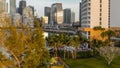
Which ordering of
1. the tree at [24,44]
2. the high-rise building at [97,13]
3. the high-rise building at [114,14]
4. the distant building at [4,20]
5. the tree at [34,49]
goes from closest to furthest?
the distant building at [4,20], the tree at [24,44], the tree at [34,49], the high-rise building at [114,14], the high-rise building at [97,13]

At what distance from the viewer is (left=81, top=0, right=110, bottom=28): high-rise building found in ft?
461

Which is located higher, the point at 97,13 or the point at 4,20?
the point at 97,13

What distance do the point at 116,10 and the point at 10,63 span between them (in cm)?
11383

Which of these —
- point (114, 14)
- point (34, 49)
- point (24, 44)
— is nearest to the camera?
point (24, 44)

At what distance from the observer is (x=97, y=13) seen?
14225 cm

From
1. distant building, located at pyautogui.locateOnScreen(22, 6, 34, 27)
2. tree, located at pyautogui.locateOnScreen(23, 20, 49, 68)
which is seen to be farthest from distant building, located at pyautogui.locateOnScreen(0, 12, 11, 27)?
tree, located at pyautogui.locateOnScreen(23, 20, 49, 68)

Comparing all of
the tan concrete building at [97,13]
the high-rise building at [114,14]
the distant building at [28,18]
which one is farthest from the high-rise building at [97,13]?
the distant building at [28,18]

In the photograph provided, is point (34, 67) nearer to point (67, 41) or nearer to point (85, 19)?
point (67, 41)

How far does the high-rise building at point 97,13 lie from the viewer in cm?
14062

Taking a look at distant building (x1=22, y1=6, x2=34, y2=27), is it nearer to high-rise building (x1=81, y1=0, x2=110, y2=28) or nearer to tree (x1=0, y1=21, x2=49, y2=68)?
tree (x1=0, y1=21, x2=49, y2=68)

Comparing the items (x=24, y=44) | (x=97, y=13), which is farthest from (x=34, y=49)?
(x=97, y=13)

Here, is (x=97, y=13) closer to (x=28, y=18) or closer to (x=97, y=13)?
(x=97, y=13)

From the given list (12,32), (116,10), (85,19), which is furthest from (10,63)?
(85,19)

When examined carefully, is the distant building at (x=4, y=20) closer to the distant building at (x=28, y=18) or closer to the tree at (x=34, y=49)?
the distant building at (x=28, y=18)
